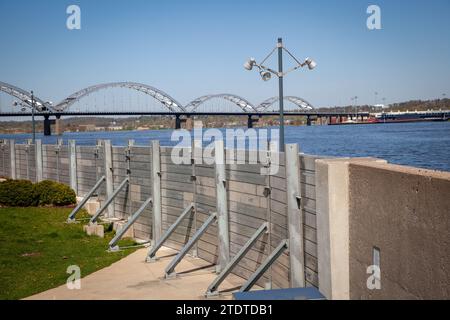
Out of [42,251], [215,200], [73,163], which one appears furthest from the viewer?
[73,163]

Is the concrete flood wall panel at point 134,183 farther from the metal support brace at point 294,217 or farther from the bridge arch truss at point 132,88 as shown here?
the bridge arch truss at point 132,88

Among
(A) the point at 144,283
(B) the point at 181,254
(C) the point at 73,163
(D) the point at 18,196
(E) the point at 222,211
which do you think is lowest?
(A) the point at 144,283

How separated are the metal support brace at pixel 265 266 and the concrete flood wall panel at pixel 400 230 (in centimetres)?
218

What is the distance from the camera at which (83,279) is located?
41.7 ft

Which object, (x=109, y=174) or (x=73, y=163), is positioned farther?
(x=73, y=163)

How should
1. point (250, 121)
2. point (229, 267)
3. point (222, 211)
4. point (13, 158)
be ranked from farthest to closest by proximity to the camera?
point (250, 121)
point (13, 158)
point (222, 211)
point (229, 267)

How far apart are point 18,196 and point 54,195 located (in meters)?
1.44

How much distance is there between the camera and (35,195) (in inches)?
901

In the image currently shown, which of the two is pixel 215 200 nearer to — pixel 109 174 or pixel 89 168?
pixel 109 174

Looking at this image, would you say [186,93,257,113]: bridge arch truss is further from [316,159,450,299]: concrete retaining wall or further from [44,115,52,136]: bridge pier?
[316,159,450,299]: concrete retaining wall

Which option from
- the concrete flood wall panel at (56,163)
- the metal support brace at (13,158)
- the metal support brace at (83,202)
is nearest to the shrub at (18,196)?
the concrete flood wall panel at (56,163)

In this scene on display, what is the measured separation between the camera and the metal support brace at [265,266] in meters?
10.3

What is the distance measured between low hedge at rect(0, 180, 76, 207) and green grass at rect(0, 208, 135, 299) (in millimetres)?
1367

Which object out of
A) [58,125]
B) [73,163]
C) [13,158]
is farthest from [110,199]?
[58,125]
